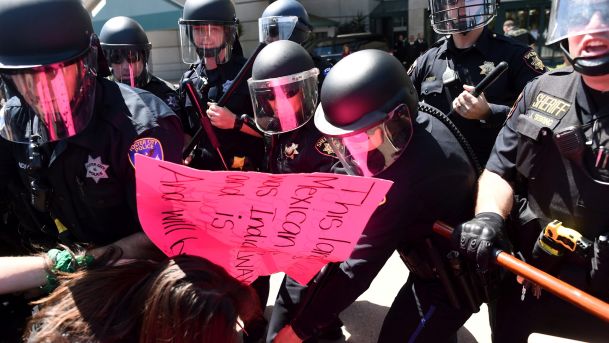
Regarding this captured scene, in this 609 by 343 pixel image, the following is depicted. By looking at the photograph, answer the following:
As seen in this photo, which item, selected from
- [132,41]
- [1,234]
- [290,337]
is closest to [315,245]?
[290,337]

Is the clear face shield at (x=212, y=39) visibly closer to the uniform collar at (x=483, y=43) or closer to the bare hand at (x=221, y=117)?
the bare hand at (x=221, y=117)

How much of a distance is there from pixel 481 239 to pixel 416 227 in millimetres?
284

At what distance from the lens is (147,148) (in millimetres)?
1424

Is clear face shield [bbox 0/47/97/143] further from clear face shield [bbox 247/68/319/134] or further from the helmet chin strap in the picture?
the helmet chin strap

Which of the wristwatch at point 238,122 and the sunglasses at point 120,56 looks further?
the sunglasses at point 120,56

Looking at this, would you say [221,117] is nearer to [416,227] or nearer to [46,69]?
[46,69]

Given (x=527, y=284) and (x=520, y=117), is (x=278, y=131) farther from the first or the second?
(x=527, y=284)

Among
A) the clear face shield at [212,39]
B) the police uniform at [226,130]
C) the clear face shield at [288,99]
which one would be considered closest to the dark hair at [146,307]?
the clear face shield at [288,99]

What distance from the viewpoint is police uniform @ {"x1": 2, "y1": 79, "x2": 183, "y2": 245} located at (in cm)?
143

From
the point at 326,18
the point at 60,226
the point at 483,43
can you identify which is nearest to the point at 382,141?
the point at 60,226

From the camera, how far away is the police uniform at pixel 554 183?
142 centimetres

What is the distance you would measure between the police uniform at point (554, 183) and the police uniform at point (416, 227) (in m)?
0.20

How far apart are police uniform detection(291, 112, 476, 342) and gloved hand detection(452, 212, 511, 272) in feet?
0.54

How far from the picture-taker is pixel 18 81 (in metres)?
1.31
